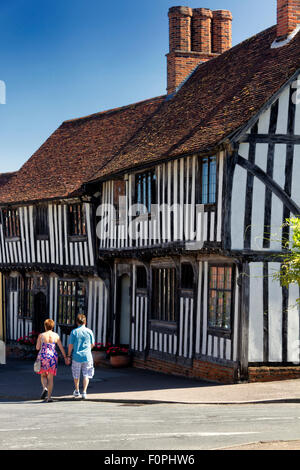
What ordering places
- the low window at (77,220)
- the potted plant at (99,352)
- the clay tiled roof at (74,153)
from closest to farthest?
1. the potted plant at (99,352)
2. the low window at (77,220)
3. the clay tiled roof at (74,153)

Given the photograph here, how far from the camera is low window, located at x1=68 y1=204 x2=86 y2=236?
74.9ft

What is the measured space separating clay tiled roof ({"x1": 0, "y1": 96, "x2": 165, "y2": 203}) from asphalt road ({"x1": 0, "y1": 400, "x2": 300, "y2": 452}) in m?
11.3

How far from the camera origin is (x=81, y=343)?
13930mm

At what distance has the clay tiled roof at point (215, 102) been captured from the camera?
52.7 feet

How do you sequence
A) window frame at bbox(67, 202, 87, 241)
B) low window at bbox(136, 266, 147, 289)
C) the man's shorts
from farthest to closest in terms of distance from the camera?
window frame at bbox(67, 202, 87, 241) < low window at bbox(136, 266, 147, 289) < the man's shorts

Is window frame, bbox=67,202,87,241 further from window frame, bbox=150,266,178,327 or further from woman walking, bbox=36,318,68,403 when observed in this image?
woman walking, bbox=36,318,68,403

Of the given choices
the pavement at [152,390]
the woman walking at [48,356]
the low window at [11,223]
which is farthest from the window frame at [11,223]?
the woman walking at [48,356]

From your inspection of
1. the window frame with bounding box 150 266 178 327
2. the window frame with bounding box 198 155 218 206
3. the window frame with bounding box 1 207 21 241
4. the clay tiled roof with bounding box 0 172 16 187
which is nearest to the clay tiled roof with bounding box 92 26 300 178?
the window frame with bounding box 198 155 218 206

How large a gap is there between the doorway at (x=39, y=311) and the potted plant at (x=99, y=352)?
5046 millimetres

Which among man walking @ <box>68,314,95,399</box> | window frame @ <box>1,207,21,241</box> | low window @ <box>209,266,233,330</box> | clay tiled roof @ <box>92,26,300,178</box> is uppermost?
clay tiled roof @ <box>92,26,300,178</box>

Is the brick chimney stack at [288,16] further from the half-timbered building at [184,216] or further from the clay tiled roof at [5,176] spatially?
the clay tiled roof at [5,176]

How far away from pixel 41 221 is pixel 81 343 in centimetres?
1129

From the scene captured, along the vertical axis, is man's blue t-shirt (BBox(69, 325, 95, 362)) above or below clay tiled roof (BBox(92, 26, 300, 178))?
below

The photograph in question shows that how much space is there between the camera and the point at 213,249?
15664 millimetres
